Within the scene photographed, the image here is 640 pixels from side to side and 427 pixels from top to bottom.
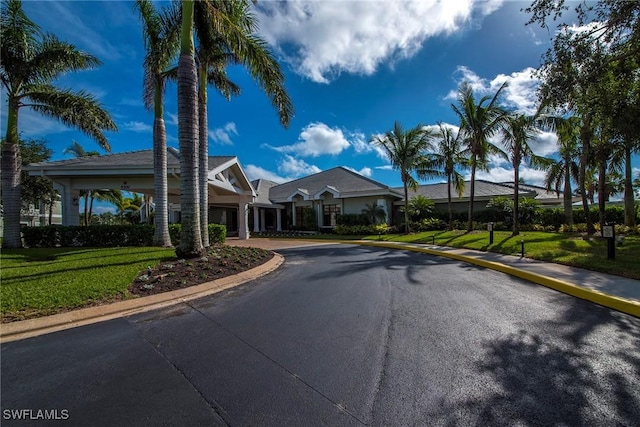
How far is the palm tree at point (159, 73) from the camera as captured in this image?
37.5ft

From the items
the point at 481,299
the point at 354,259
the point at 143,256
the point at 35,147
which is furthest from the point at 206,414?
the point at 35,147

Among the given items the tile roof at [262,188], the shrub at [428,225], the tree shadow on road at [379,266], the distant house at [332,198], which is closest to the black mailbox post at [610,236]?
the tree shadow on road at [379,266]

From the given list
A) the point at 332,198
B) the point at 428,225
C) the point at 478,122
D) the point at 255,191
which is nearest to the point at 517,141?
the point at 478,122

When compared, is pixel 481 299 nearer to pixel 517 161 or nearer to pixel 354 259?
pixel 354 259

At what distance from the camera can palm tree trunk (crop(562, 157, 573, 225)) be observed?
1944 cm

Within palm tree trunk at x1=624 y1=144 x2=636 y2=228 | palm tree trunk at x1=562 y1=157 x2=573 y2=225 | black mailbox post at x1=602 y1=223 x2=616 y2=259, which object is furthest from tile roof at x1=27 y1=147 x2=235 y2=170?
palm tree trunk at x1=624 y1=144 x2=636 y2=228

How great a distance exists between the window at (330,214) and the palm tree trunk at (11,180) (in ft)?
66.0

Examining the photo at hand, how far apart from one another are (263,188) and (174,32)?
2282cm

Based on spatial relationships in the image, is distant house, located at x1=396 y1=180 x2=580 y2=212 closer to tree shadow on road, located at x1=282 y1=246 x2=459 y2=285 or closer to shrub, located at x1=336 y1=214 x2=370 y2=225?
shrub, located at x1=336 y1=214 x2=370 y2=225

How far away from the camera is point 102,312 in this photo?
4.90 metres

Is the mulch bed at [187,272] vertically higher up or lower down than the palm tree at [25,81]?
lower down

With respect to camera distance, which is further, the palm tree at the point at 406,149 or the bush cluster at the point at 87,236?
the palm tree at the point at 406,149

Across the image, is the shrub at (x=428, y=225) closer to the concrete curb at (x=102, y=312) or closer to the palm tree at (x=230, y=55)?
the palm tree at (x=230, y=55)

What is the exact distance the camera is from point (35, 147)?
22891mm
